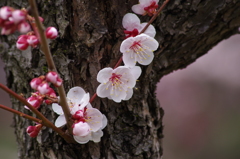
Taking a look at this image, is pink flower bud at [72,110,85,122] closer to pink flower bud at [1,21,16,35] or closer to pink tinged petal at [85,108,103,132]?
pink tinged petal at [85,108,103,132]

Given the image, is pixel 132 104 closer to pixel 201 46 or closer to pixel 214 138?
pixel 201 46

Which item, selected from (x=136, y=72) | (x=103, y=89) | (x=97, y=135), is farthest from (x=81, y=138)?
(x=136, y=72)

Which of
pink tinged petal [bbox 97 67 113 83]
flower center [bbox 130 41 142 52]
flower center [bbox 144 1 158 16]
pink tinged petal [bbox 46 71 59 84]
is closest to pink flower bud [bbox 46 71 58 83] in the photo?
pink tinged petal [bbox 46 71 59 84]

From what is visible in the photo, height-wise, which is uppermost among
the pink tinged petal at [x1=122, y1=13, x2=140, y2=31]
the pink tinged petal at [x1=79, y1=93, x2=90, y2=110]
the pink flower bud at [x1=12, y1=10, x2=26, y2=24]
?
the pink tinged petal at [x1=122, y1=13, x2=140, y2=31]

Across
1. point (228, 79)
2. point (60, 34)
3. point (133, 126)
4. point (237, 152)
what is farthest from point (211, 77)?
point (60, 34)

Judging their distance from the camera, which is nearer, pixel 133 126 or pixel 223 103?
pixel 133 126

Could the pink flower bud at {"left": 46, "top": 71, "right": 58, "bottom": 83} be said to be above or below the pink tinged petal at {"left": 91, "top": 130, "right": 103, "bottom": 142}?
above
